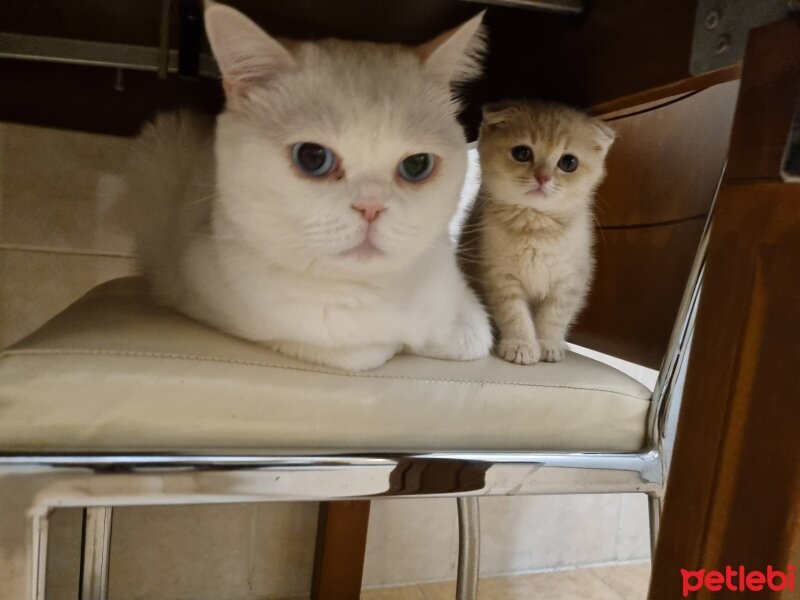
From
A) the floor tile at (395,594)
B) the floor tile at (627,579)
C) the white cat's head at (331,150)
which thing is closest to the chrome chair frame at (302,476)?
the white cat's head at (331,150)

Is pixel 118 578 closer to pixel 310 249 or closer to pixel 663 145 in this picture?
pixel 310 249

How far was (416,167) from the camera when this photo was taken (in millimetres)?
676

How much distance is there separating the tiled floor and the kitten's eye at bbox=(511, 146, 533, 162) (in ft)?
3.39

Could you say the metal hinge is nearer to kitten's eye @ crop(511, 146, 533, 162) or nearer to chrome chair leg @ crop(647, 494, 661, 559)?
kitten's eye @ crop(511, 146, 533, 162)

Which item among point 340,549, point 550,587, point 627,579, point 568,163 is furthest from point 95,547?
point 627,579

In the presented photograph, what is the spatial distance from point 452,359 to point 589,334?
39cm

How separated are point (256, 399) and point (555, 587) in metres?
1.27

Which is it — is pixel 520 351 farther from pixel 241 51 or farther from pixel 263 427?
pixel 241 51

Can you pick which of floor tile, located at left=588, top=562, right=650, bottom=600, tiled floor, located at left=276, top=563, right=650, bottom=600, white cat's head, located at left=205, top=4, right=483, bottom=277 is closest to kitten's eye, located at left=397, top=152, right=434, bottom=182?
white cat's head, located at left=205, top=4, right=483, bottom=277

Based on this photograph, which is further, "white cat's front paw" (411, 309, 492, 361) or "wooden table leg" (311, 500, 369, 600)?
"wooden table leg" (311, 500, 369, 600)

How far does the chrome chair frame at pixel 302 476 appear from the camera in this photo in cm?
51

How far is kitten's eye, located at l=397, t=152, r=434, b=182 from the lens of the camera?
0.66m

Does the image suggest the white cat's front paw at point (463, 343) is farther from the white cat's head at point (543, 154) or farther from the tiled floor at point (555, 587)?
the tiled floor at point (555, 587)

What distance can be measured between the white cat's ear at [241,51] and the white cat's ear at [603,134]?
511 millimetres
